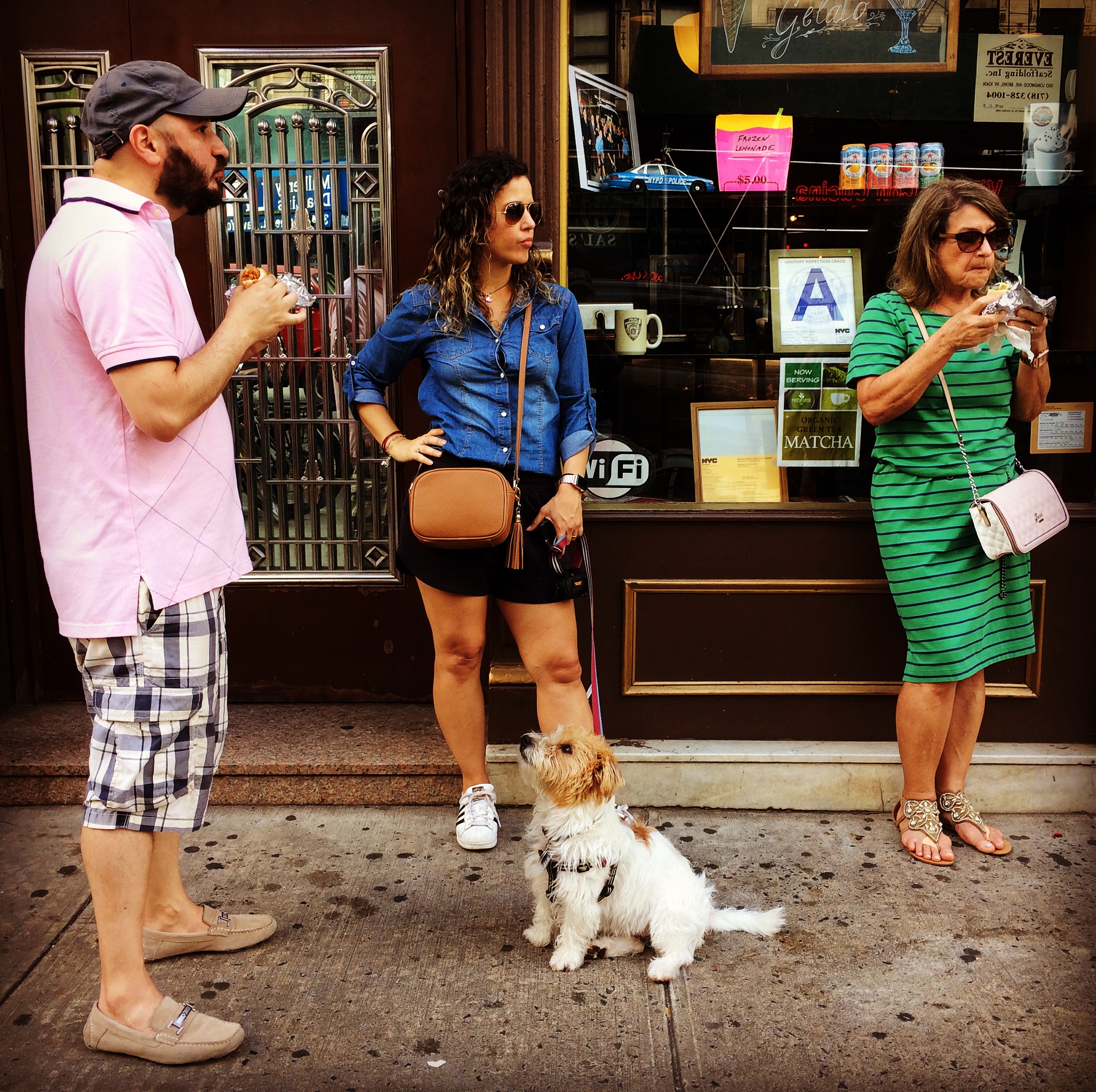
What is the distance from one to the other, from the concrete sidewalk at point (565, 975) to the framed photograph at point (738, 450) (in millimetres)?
1198

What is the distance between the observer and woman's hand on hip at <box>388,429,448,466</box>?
3.02 m

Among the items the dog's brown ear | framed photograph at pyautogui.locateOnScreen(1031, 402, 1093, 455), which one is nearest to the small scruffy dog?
the dog's brown ear

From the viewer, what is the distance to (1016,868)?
10.8ft

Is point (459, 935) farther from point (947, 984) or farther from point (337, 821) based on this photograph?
point (947, 984)

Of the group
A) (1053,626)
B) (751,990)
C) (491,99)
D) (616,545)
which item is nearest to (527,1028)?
(751,990)

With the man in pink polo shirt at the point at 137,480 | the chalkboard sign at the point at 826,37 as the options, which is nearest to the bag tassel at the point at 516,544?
the man in pink polo shirt at the point at 137,480

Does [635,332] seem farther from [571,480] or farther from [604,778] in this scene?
[604,778]

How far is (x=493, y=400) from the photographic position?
3061 millimetres

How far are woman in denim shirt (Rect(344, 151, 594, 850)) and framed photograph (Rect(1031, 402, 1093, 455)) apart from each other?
1733 mm

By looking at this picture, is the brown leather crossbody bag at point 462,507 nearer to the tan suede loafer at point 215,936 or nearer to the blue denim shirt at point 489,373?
the blue denim shirt at point 489,373

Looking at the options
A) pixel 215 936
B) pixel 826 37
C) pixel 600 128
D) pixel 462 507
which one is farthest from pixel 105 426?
pixel 826 37

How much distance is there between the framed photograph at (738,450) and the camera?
3789mm

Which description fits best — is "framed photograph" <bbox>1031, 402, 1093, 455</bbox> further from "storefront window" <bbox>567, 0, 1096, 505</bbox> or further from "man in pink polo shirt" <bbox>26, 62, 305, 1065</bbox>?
"man in pink polo shirt" <bbox>26, 62, 305, 1065</bbox>

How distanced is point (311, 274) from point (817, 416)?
197 cm
